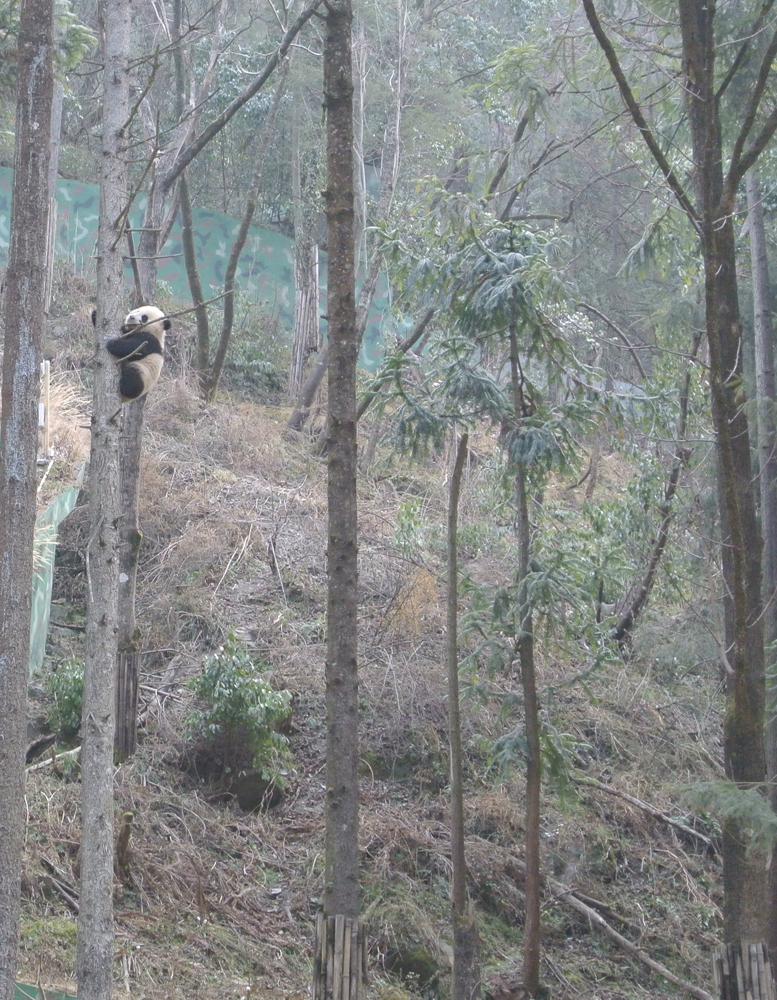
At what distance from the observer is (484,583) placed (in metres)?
11.8

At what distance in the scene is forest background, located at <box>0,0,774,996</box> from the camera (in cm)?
736

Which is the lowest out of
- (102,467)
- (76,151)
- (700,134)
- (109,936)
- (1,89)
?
(109,936)

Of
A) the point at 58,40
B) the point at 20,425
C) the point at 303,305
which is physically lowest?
the point at 20,425

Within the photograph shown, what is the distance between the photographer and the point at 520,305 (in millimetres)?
7289

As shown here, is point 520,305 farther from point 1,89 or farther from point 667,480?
point 1,89

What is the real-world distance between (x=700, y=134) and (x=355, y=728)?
4.62 meters

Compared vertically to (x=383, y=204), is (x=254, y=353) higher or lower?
lower

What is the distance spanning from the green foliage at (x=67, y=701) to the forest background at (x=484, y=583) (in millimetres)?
54

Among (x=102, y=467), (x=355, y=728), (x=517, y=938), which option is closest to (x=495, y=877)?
(x=517, y=938)

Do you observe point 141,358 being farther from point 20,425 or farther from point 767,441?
point 767,441

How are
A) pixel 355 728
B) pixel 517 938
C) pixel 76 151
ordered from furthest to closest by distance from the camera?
A: pixel 76 151
pixel 517 938
pixel 355 728

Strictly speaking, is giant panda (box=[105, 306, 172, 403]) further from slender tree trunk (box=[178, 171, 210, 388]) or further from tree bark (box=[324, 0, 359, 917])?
slender tree trunk (box=[178, 171, 210, 388])

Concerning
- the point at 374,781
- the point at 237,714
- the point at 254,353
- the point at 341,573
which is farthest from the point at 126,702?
the point at 254,353

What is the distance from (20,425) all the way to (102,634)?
132 cm
